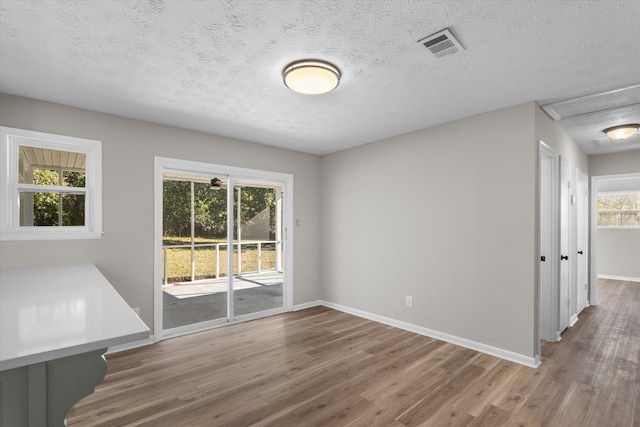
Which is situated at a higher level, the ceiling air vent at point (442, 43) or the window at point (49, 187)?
the ceiling air vent at point (442, 43)

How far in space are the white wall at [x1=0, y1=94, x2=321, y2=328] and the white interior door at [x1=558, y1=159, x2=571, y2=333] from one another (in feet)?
13.3

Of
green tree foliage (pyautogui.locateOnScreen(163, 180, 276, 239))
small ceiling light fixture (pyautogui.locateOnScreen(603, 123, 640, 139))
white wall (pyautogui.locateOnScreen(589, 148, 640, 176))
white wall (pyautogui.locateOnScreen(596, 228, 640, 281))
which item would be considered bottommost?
white wall (pyautogui.locateOnScreen(596, 228, 640, 281))

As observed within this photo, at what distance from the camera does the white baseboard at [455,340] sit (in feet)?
9.74

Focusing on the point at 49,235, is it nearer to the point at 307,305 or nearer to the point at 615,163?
the point at 307,305

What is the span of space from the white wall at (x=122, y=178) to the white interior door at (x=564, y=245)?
159 inches

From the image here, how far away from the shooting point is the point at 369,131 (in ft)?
13.2

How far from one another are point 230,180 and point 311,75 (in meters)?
2.39

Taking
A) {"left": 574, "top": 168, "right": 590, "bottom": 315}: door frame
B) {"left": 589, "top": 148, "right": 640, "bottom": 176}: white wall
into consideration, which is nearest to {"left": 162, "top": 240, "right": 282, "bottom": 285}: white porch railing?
{"left": 574, "top": 168, "right": 590, "bottom": 315}: door frame

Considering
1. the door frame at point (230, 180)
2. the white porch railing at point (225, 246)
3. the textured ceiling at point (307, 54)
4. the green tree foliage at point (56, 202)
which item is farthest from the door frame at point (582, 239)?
the green tree foliage at point (56, 202)

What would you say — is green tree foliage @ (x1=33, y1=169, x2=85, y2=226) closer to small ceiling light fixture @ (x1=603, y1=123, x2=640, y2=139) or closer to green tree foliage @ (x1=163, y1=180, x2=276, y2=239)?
green tree foliage @ (x1=163, y1=180, x2=276, y2=239)

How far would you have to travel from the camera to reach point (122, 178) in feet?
11.2

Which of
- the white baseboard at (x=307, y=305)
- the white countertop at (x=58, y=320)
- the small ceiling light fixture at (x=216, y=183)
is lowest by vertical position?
the white baseboard at (x=307, y=305)

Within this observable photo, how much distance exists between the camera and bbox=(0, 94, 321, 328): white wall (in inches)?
114

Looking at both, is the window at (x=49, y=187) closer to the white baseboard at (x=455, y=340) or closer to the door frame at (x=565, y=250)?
the white baseboard at (x=455, y=340)
